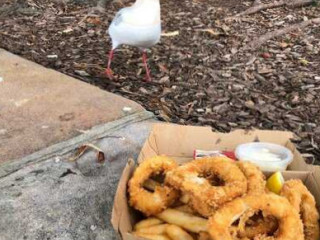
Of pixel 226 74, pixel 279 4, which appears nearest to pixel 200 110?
pixel 226 74

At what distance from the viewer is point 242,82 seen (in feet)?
14.0

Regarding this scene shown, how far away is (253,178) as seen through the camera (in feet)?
7.05

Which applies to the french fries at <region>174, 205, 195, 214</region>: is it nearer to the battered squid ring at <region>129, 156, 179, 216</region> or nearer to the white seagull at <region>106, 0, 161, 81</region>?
the battered squid ring at <region>129, 156, 179, 216</region>

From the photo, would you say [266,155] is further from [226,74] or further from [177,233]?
[226,74]

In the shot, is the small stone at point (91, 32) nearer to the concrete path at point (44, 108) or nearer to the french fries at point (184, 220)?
the concrete path at point (44, 108)

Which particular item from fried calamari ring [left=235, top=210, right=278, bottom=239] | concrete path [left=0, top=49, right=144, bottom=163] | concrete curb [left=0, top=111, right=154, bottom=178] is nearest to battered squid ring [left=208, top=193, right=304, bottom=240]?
fried calamari ring [left=235, top=210, right=278, bottom=239]

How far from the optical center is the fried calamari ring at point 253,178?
2103 mm

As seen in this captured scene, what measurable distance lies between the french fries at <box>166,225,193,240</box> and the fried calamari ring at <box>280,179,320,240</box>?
388mm

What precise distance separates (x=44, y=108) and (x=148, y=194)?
5.05 ft

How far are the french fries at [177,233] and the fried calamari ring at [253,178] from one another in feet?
0.89

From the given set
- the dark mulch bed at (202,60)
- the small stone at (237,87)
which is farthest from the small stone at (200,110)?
the small stone at (237,87)

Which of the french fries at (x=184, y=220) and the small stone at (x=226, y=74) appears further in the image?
the small stone at (x=226, y=74)

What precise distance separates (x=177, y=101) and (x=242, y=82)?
23.3 inches

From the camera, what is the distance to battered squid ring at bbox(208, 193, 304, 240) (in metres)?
1.90
